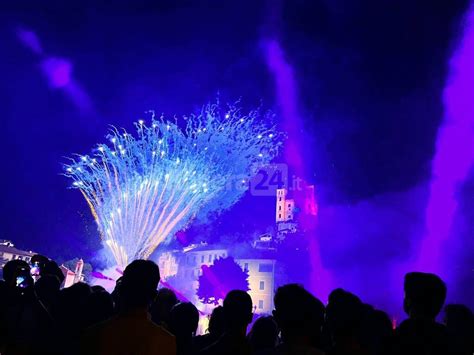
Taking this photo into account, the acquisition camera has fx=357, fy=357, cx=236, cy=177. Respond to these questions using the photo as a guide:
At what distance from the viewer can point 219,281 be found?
5662 centimetres

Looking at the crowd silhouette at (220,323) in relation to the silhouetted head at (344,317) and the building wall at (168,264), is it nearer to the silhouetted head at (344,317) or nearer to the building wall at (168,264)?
the silhouetted head at (344,317)

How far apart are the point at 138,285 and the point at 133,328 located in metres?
0.38

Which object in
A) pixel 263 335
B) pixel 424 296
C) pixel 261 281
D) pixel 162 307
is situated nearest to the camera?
pixel 424 296

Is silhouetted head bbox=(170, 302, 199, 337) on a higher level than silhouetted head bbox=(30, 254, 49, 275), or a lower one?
lower

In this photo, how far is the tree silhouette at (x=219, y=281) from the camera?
181 feet

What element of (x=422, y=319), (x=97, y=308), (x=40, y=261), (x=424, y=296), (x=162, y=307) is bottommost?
(x=162, y=307)

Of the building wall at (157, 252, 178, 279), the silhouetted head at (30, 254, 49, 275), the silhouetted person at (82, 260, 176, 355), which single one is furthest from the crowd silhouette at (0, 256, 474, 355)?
the building wall at (157, 252, 178, 279)

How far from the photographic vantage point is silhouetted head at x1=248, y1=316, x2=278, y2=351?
4766 mm

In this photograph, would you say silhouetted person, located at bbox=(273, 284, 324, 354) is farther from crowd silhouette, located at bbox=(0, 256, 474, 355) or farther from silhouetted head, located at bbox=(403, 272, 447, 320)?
silhouetted head, located at bbox=(403, 272, 447, 320)

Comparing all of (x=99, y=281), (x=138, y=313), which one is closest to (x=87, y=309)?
(x=138, y=313)

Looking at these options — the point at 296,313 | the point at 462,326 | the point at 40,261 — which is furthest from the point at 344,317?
the point at 40,261

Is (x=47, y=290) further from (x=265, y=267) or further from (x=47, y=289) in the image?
(x=265, y=267)

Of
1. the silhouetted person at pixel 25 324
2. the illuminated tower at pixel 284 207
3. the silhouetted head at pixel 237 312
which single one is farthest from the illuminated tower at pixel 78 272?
the silhouetted head at pixel 237 312

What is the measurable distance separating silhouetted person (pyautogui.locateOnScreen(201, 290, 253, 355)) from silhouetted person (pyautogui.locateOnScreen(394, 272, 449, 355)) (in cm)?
151
